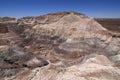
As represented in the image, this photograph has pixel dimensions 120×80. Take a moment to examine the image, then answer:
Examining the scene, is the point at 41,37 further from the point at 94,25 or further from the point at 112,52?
the point at 112,52

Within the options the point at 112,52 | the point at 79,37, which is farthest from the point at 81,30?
the point at 112,52

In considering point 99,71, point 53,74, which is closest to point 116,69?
point 99,71

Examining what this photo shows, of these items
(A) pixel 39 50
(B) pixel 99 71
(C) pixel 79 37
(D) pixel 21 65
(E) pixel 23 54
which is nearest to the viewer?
(B) pixel 99 71

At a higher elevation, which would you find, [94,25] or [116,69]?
[94,25]

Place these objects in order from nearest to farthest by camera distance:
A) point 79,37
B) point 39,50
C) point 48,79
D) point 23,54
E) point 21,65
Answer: point 48,79 → point 21,65 → point 23,54 → point 79,37 → point 39,50

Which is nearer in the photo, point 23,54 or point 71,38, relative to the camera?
point 23,54

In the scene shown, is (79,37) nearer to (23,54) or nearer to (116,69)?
(23,54)
